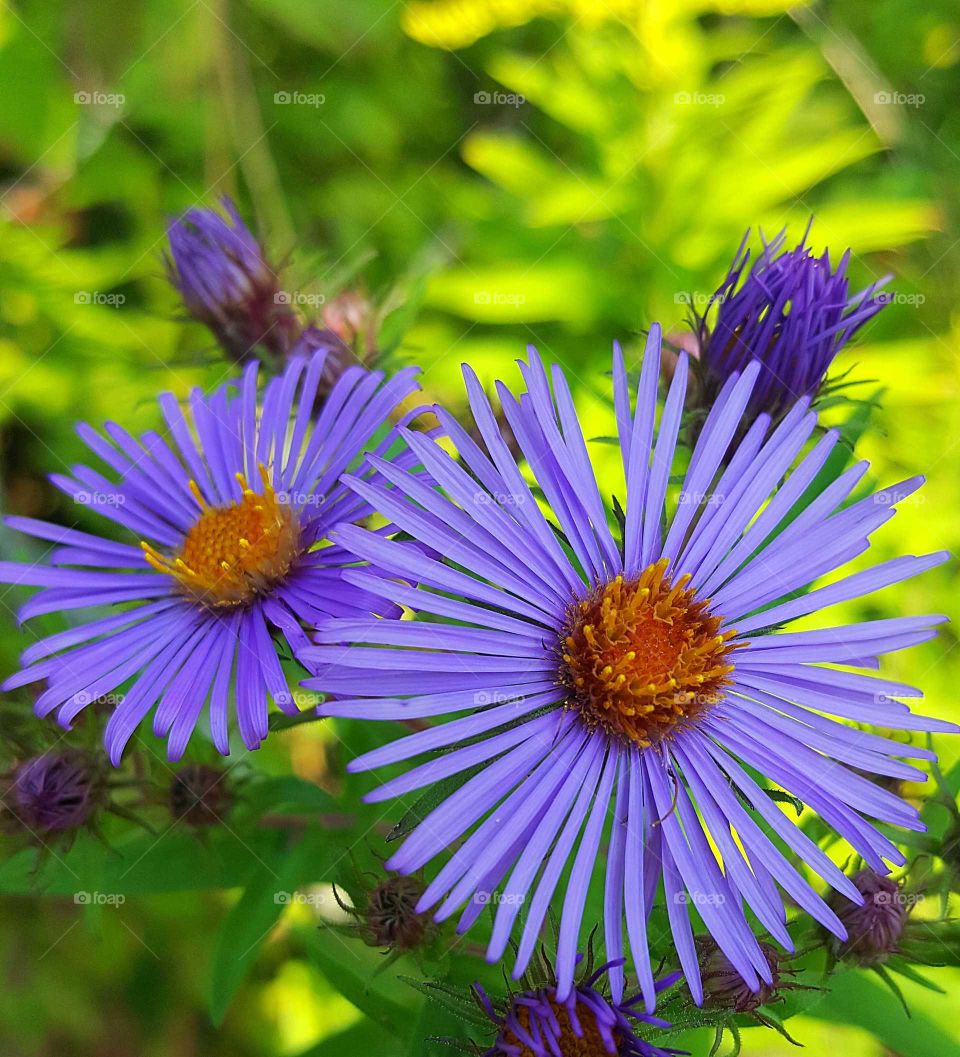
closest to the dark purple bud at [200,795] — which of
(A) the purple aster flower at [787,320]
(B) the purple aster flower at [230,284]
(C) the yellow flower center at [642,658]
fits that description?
(C) the yellow flower center at [642,658]

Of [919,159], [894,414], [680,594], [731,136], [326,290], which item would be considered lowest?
[680,594]

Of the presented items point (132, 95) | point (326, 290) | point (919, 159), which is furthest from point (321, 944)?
point (919, 159)

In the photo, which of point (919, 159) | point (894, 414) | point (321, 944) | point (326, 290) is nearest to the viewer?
point (321, 944)

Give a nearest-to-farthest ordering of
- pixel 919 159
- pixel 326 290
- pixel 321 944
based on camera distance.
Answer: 1. pixel 321 944
2. pixel 326 290
3. pixel 919 159

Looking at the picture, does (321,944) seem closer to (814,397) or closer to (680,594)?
(680,594)
